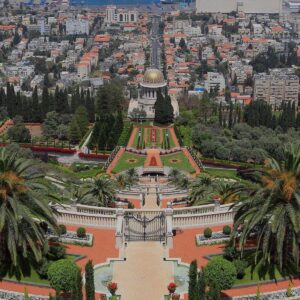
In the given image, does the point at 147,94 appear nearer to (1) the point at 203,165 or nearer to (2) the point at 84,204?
(1) the point at 203,165

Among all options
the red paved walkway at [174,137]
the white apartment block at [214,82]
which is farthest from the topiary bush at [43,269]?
the white apartment block at [214,82]

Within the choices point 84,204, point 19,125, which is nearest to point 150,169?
point 19,125

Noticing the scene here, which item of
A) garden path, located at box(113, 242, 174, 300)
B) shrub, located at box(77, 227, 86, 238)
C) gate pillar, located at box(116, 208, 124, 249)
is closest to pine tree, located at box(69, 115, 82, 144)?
gate pillar, located at box(116, 208, 124, 249)

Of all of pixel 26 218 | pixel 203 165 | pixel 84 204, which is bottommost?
pixel 203 165

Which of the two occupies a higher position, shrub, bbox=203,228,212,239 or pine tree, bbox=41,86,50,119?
shrub, bbox=203,228,212,239

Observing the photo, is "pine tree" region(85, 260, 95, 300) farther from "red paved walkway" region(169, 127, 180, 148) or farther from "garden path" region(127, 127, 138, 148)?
"red paved walkway" region(169, 127, 180, 148)

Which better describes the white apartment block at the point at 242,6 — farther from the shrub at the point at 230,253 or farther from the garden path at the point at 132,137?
the shrub at the point at 230,253
